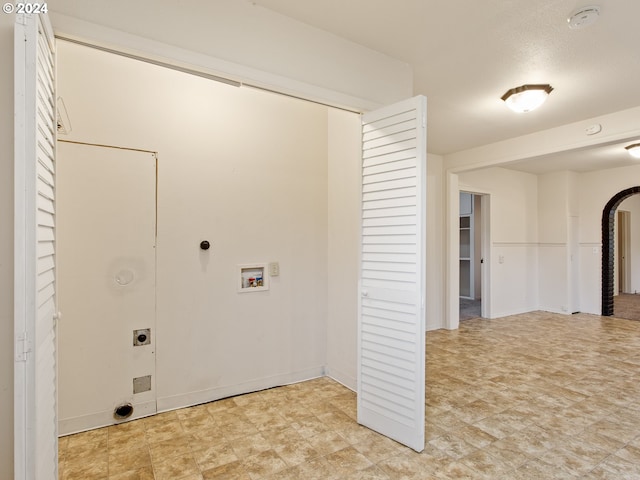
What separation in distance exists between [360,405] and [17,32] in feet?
8.28

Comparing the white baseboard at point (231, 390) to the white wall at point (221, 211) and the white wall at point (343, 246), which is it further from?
the white wall at point (343, 246)

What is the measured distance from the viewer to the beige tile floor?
195 cm

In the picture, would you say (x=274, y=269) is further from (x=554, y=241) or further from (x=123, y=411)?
(x=554, y=241)

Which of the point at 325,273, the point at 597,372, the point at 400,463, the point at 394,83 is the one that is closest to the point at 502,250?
the point at 597,372

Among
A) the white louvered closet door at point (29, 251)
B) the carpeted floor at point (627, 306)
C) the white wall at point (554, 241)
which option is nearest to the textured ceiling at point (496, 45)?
the white louvered closet door at point (29, 251)

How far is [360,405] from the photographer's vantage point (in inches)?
94.7

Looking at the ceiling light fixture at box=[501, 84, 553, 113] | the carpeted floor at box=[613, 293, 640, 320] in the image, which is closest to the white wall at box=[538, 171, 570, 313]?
the carpeted floor at box=[613, 293, 640, 320]

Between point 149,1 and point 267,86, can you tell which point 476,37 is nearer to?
point 267,86

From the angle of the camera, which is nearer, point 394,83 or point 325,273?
point 394,83

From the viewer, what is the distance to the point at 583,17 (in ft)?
6.64

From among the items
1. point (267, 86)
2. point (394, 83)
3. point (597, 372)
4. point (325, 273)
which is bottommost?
point (597, 372)

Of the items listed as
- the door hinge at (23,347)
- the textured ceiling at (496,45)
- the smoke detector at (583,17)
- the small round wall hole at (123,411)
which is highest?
the textured ceiling at (496,45)

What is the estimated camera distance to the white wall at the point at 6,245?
1.27m

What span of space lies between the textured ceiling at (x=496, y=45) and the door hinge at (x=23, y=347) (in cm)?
191
